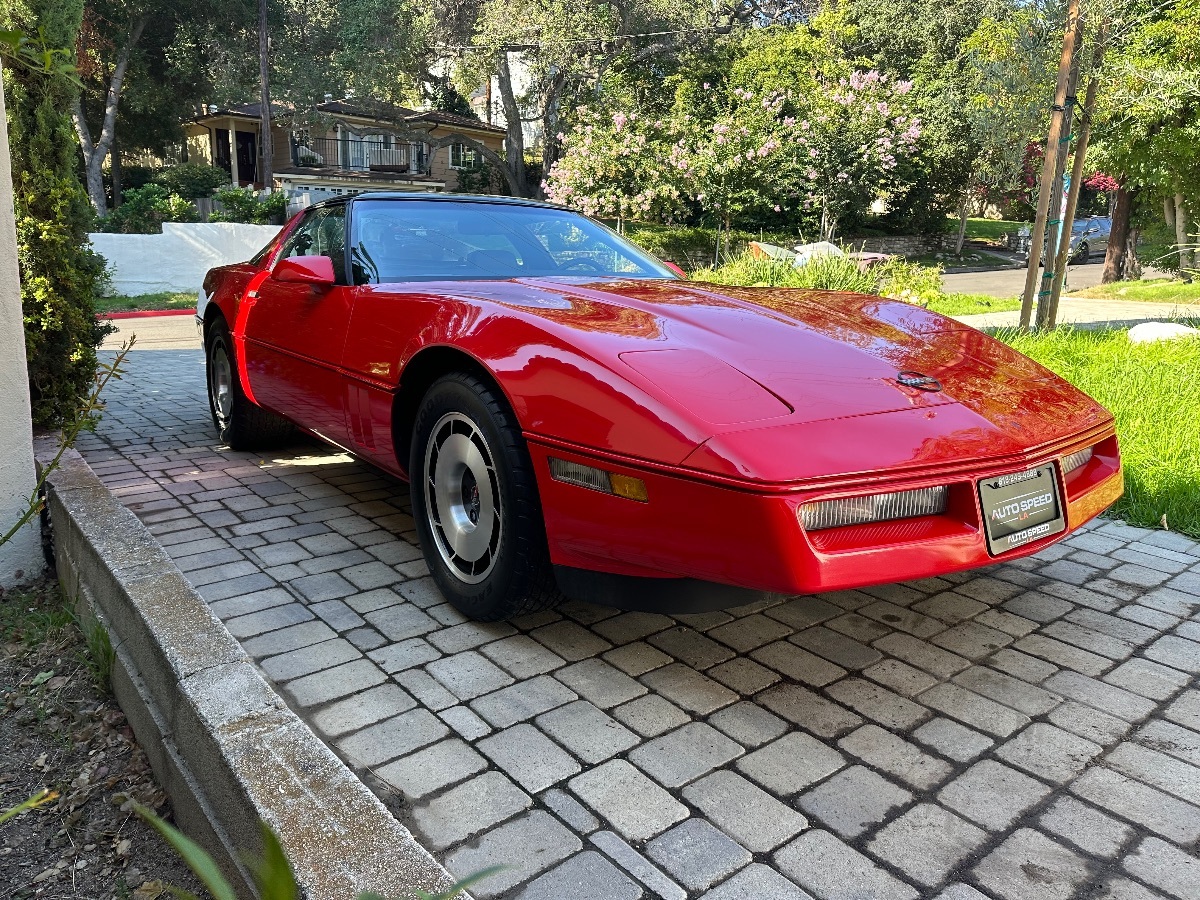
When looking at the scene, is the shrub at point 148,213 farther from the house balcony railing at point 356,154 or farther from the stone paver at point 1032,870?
the stone paver at point 1032,870

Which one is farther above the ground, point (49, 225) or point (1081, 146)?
point (1081, 146)

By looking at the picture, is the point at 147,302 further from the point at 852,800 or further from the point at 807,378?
the point at 852,800

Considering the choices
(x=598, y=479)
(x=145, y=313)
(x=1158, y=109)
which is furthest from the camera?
(x=1158, y=109)

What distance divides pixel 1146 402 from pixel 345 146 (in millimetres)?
35963

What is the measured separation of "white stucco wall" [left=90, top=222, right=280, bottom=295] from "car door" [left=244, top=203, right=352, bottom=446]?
13.0 m

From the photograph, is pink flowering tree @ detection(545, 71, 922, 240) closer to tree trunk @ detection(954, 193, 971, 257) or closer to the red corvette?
tree trunk @ detection(954, 193, 971, 257)

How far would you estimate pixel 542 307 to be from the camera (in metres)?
2.70

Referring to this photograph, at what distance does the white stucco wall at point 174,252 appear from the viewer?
16.5 meters

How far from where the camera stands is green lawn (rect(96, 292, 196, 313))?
14320 mm

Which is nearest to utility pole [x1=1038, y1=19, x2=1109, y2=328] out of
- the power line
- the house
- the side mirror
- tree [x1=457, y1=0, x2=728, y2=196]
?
the side mirror

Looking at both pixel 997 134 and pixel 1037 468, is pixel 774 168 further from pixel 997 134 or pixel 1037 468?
pixel 1037 468

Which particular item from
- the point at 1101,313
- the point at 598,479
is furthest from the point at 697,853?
the point at 1101,313

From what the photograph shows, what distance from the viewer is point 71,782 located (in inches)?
90.7

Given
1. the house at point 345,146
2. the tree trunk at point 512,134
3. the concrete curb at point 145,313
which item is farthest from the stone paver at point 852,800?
the house at point 345,146
